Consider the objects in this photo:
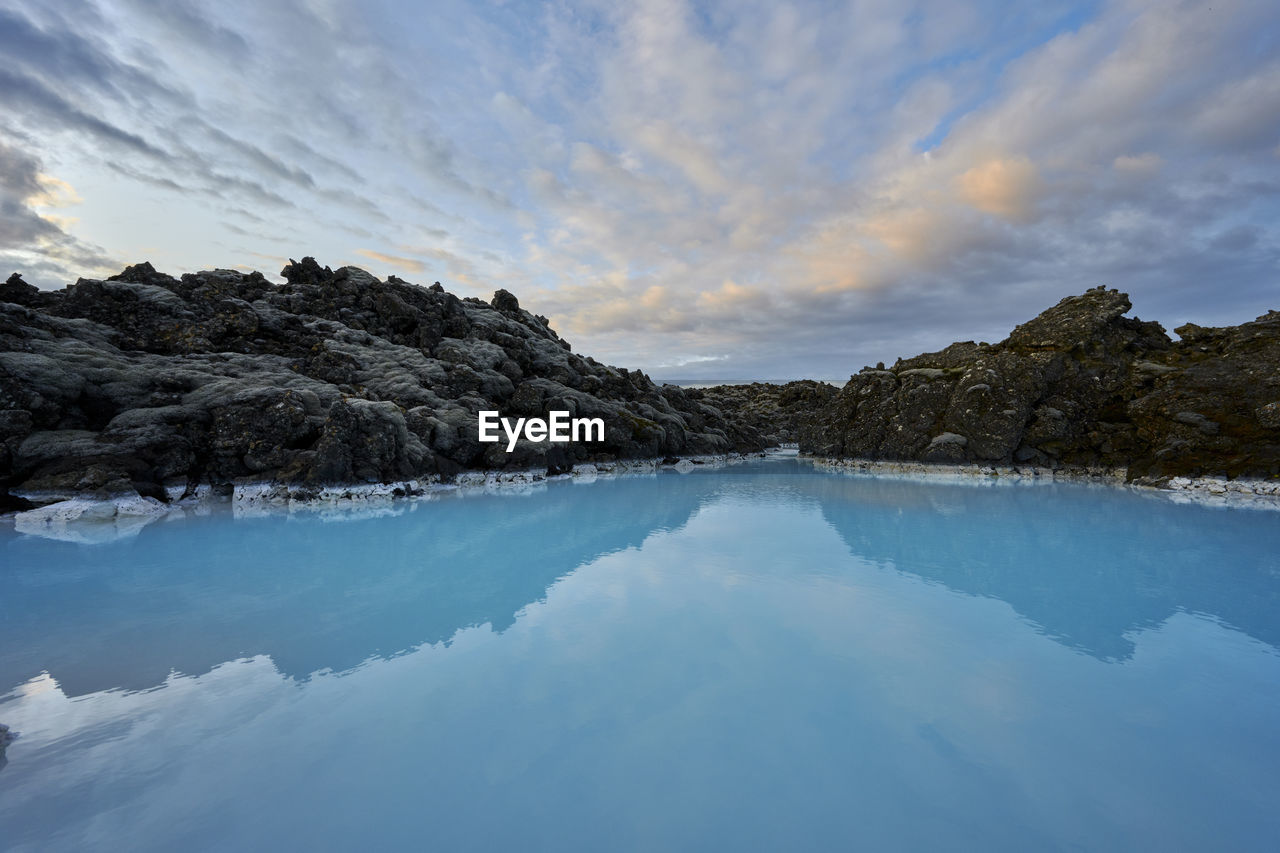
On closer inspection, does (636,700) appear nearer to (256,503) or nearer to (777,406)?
(256,503)

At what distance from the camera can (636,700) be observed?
9891 millimetres

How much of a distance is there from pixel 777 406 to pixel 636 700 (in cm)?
11659

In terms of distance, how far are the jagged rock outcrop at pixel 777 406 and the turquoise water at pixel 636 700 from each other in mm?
82605

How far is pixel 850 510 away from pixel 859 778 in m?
28.0

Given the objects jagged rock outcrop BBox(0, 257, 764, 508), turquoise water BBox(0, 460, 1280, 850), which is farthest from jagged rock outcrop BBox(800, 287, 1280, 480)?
jagged rock outcrop BBox(0, 257, 764, 508)

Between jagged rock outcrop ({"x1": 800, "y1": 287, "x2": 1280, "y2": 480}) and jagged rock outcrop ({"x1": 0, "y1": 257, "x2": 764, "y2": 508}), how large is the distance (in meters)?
30.2

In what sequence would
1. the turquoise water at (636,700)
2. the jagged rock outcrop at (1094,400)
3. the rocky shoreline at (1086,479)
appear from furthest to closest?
the jagged rock outcrop at (1094,400)
the rocky shoreline at (1086,479)
the turquoise water at (636,700)

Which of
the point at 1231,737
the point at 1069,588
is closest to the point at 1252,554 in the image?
the point at 1069,588

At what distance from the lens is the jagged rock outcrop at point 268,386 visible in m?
29.0

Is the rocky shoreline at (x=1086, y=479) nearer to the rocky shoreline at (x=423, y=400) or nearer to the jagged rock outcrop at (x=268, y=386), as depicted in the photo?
the rocky shoreline at (x=423, y=400)

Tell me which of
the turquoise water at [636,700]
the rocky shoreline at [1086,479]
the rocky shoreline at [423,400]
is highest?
the rocky shoreline at [423,400]

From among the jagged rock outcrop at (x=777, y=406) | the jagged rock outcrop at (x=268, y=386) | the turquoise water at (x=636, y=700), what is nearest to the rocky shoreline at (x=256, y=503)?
the jagged rock outcrop at (x=268, y=386)

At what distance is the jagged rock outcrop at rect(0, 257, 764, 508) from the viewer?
1141 inches

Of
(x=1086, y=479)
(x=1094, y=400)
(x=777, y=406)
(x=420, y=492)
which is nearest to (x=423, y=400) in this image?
(x=420, y=492)
